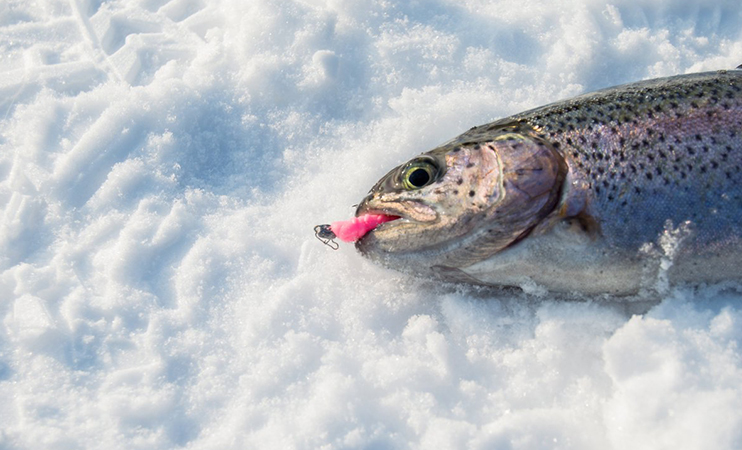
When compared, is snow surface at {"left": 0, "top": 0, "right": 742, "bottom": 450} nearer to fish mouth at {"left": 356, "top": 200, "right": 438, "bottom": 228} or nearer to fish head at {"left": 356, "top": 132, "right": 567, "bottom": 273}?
fish head at {"left": 356, "top": 132, "right": 567, "bottom": 273}

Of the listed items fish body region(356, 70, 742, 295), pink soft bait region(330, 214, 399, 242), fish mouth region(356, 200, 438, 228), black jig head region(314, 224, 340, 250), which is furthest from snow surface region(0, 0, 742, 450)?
fish mouth region(356, 200, 438, 228)

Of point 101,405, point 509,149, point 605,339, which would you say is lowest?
point 101,405

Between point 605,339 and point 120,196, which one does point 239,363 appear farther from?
point 605,339

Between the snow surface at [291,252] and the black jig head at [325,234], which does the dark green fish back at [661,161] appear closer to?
the snow surface at [291,252]

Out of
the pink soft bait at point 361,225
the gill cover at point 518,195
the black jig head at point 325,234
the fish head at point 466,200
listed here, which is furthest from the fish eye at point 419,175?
the black jig head at point 325,234

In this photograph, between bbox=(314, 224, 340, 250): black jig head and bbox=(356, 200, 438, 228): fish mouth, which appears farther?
bbox=(314, 224, 340, 250): black jig head

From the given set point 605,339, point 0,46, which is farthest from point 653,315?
point 0,46
